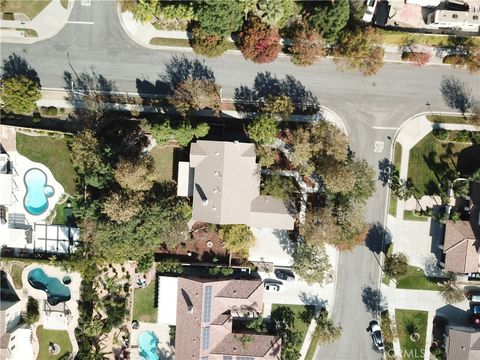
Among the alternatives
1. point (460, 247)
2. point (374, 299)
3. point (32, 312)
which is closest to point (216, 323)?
point (374, 299)

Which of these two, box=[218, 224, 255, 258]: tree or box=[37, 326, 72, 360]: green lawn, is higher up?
box=[218, 224, 255, 258]: tree

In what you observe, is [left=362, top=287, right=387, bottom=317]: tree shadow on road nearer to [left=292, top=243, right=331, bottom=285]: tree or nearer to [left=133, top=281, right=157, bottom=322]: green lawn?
[left=292, top=243, right=331, bottom=285]: tree

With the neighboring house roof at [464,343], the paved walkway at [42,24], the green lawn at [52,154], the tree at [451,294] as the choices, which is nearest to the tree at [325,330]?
the tree at [451,294]

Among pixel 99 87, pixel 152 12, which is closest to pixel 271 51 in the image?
pixel 152 12

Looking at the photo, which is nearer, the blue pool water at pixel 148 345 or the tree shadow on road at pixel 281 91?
the tree shadow on road at pixel 281 91

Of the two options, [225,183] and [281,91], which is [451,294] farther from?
[281,91]

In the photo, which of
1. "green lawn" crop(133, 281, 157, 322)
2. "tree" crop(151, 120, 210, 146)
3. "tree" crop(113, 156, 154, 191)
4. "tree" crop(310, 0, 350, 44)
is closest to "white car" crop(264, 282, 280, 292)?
"green lawn" crop(133, 281, 157, 322)

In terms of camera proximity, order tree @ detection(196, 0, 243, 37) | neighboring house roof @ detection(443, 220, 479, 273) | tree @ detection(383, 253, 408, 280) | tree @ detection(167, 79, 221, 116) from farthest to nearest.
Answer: tree @ detection(383, 253, 408, 280)
neighboring house roof @ detection(443, 220, 479, 273)
tree @ detection(167, 79, 221, 116)
tree @ detection(196, 0, 243, 37)

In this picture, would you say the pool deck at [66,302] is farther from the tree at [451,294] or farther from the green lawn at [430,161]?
the tree at [451,294]
